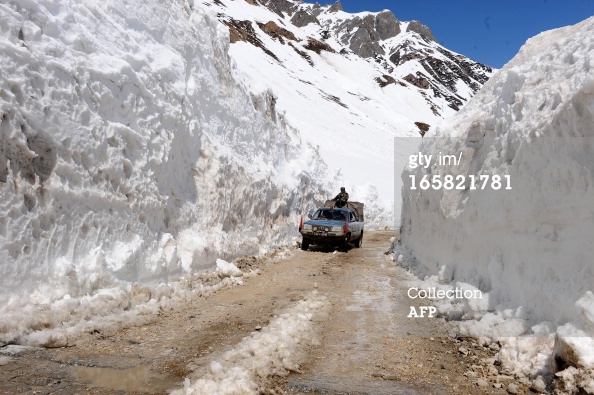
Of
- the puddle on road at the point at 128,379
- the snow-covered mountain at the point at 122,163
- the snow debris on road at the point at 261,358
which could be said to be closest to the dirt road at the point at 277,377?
the puddle on road at the point at 128,379

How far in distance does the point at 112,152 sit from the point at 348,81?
75.8m

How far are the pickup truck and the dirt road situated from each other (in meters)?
7.24

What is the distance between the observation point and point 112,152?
7.91m

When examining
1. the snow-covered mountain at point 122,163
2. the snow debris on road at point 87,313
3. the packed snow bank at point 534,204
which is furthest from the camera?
the snow-covered mountain at point 122,163

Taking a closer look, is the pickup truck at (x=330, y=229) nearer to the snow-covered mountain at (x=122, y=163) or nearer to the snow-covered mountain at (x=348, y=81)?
the snow-covered mountain at (x=122, y=163)

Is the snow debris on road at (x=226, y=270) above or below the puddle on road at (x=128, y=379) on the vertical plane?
above

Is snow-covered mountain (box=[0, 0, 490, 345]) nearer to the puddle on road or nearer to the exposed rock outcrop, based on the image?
the puddle on road

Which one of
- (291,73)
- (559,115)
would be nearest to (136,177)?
(559,115)

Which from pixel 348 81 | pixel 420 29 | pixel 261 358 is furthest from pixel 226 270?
pixel 420 29

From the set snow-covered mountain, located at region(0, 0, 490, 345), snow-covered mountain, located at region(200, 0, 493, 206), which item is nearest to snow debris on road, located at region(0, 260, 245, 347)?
snow-covered mountain, located at region(0, 0, 490, 345)

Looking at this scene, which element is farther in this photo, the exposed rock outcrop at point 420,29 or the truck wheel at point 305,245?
the exposed rock outcrop at point 420,29

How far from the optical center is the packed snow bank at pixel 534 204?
193 inches

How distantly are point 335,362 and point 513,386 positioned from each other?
1752 mm

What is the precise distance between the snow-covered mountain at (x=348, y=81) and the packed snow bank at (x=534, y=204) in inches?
397
